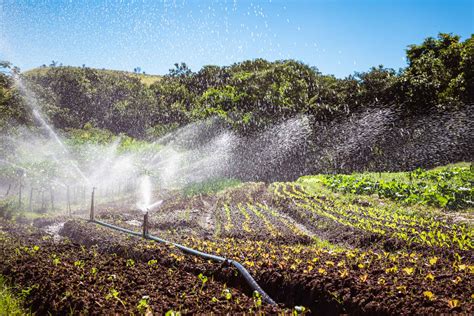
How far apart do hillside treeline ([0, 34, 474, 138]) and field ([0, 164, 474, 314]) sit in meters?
17.3

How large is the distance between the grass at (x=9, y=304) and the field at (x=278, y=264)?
0.13 metres

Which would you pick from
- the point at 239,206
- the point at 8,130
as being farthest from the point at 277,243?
the point at 8,130

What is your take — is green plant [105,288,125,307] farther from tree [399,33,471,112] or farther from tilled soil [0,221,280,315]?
tree [399,33,471,112]

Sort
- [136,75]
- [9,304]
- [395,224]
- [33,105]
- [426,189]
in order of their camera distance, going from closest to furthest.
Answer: [9,304] → [395,224] → [426,189] → [33,105] → [136,75]

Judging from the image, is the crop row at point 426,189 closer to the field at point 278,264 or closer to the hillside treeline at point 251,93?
the field at point 278,264

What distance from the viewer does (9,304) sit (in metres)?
5.31

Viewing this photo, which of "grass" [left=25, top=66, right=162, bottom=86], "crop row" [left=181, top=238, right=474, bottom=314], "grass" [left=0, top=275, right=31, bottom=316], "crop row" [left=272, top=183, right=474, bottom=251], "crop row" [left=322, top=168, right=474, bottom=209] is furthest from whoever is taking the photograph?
"grass" [left=25, top=66, right=162, bottom=86]

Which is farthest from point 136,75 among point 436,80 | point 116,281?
point 116,281

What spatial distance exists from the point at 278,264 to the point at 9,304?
339 cm

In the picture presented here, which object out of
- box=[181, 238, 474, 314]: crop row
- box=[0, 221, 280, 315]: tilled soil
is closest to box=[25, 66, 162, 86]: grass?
box=[0, 221, 280, 315]: tilled soil

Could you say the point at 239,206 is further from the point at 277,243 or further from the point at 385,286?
the point at 385,286

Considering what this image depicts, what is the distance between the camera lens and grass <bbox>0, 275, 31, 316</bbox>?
16.8ft

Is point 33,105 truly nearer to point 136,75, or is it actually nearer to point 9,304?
point 9,304

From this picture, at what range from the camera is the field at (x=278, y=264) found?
4.48 m
